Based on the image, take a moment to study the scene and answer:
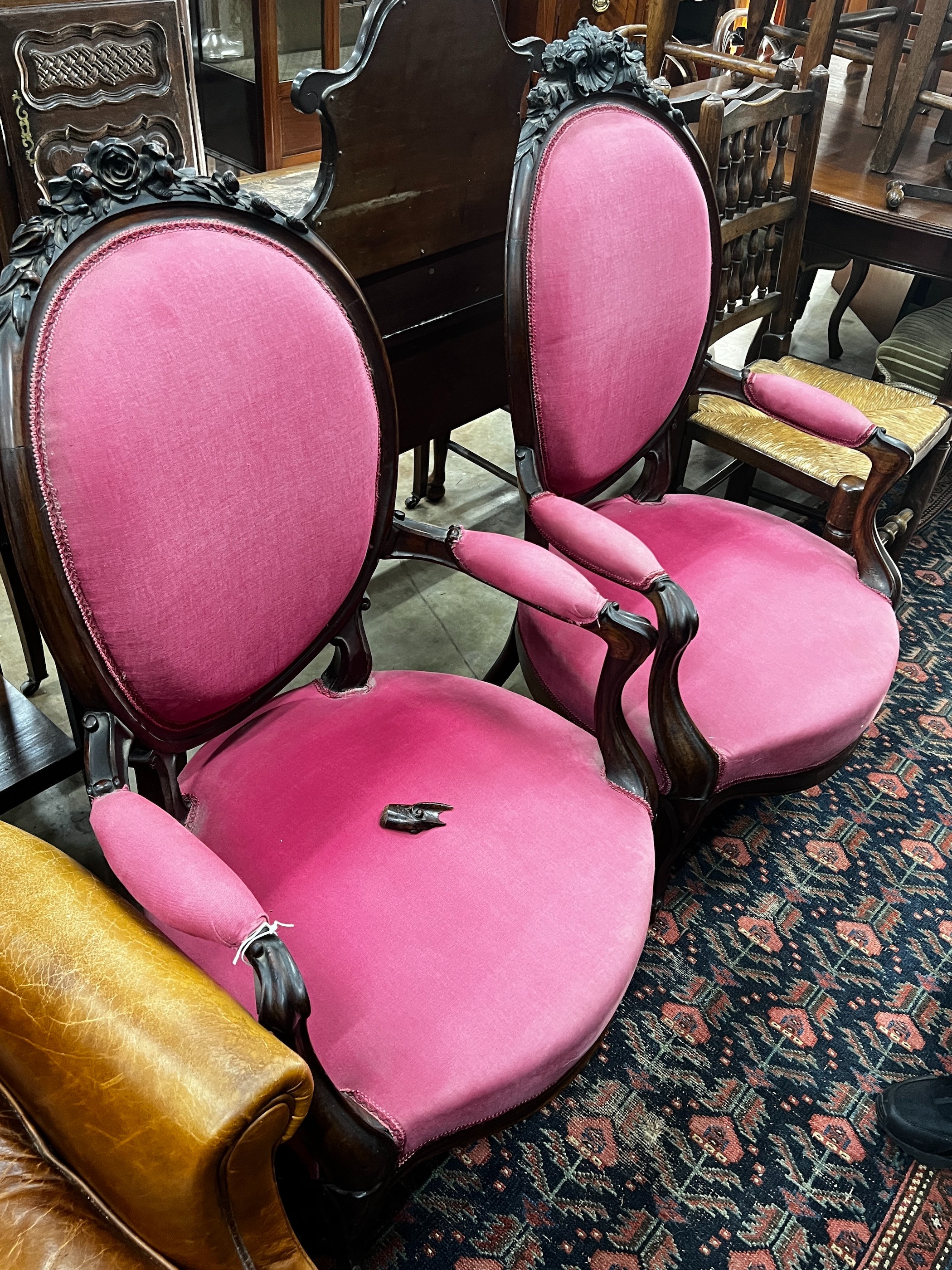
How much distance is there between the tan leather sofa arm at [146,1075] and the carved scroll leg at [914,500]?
1831 mm

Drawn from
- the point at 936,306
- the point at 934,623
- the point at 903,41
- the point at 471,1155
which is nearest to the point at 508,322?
the point at 471,1155

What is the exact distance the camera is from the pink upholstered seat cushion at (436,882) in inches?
33.3

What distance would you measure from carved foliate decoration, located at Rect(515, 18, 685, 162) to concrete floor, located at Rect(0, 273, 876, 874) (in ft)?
3.32

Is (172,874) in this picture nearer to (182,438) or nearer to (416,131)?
(182,438)

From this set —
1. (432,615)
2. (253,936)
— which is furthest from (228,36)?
(253,936)

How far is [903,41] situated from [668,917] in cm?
254

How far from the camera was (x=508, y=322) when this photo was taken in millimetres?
1237

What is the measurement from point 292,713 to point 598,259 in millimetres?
713

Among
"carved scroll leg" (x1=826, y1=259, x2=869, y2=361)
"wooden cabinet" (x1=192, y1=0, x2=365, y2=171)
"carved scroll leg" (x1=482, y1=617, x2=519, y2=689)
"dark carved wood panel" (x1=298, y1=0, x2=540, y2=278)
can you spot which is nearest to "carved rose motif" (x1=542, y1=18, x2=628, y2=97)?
"dark carved wood panel" (x1=298, y1=0, x2=540, y2=278)

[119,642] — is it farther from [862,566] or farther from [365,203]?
[862,566]

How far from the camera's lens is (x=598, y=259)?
1.28 meters

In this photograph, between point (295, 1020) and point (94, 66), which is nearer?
point (295, 1020)

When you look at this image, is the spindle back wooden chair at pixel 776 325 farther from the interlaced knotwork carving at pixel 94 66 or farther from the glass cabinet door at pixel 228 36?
the glass cabinet door at pixel 228 36

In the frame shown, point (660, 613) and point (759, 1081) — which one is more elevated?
point (660, 613)
